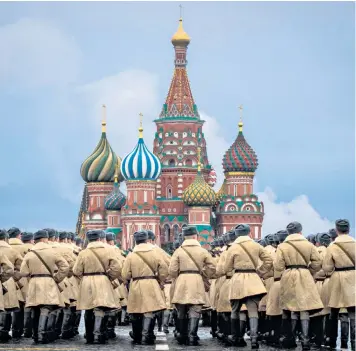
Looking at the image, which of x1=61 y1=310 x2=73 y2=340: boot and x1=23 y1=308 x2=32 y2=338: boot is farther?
x1=61 y1=310 x2=73 y2=340: boot

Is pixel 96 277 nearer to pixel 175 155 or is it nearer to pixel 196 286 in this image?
pixel 196 286

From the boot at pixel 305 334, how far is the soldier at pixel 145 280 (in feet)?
8.07

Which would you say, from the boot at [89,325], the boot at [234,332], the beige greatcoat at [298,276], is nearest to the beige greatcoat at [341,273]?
the beige greatcoat at [298,276]

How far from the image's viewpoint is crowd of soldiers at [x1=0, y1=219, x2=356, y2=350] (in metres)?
20.0

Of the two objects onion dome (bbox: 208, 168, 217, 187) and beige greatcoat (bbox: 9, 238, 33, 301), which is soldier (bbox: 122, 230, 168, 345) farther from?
onion dome (bbox: 208, 168, 217, 187)

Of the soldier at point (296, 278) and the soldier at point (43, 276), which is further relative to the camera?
the soldier at point (43, 276)

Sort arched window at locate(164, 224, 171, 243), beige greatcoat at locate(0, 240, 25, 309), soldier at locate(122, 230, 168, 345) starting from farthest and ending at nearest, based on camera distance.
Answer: arched window at locate(164, 224, 171, 243)
beige greatcoat at locate(0, 240, 25, 309)
soldier at locate(122, 230, 168, 345)

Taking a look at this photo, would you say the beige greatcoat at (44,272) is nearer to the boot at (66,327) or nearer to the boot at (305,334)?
the boot at (66,327)

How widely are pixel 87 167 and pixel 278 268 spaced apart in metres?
85.7

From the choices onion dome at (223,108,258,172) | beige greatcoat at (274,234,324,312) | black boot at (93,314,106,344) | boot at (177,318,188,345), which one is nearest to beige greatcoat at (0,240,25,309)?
black boot at (93,314,106,344)

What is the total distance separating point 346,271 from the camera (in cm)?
1970

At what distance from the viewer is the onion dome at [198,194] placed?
96.9m

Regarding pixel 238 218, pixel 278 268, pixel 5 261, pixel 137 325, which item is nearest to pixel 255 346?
pixel 278 268

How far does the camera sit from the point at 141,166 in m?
97.4
